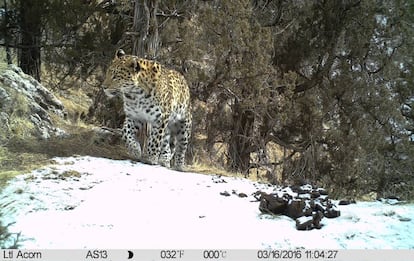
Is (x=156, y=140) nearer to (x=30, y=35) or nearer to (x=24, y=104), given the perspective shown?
(x=24, y=104)

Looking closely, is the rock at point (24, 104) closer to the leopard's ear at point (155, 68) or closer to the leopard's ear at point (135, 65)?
the leopard's ear at point (135, 65)

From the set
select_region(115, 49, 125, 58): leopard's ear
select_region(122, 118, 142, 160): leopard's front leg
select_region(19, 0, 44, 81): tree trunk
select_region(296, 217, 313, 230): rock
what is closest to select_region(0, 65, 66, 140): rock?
select_region(122, 118, 142, 160): leopard's front leg

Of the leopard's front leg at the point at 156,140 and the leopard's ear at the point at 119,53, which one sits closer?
the leopard's front leg at the point at 156,140

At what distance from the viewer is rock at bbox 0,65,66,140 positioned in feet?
30.7

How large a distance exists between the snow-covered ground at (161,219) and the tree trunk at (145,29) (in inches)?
178

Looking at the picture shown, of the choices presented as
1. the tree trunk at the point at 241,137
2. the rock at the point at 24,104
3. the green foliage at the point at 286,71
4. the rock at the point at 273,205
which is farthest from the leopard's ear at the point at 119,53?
the rock at the point at 273,205

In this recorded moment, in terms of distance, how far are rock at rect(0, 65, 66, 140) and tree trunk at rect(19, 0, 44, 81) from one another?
2.21m

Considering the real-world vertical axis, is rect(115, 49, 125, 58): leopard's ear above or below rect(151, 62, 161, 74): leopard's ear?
above

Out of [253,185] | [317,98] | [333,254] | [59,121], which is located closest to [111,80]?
[59,121]

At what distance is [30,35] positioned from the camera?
1268 centimetres

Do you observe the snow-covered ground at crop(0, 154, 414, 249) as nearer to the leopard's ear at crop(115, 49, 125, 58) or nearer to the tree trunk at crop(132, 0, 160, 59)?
the leopard's ear at crop(115, 49, 125, 58)

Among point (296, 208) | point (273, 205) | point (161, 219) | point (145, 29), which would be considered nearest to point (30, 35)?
point (145, 29)

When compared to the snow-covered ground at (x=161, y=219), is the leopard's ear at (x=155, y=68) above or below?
above

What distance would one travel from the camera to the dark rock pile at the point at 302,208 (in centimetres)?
578
